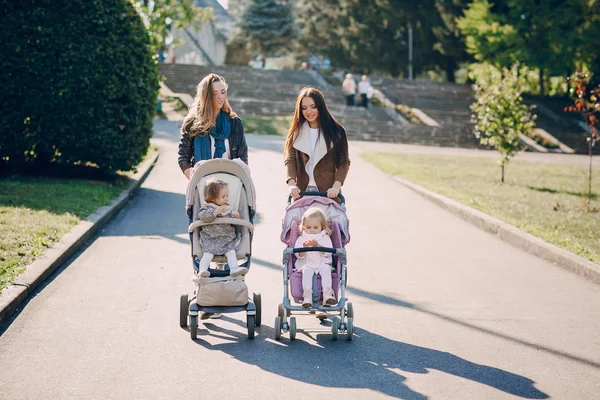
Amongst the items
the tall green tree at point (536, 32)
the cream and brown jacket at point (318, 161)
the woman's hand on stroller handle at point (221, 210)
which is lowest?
the woman's hand on stroller handle at point (221, 210)

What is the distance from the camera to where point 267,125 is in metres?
33.9

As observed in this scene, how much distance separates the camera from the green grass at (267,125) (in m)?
32.9

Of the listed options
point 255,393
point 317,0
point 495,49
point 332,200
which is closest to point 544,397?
point 255,393

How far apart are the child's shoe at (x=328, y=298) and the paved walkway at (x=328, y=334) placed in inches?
9.8

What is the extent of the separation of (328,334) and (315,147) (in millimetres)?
1640

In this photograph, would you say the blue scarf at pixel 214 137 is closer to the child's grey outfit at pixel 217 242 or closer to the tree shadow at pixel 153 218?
the child's grey outfit at pixel 217 242

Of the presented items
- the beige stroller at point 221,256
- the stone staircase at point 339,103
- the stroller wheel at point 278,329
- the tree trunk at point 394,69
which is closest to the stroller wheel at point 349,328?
the stroller wheel at point 278,329

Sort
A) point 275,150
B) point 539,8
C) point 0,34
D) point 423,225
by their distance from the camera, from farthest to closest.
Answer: point 539,8 < point 275,150 < point 0,34 < point 423,225

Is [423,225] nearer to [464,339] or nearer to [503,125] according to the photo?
[464,339]

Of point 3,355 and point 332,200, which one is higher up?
point 332,200

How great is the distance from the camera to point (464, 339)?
21.9 ft

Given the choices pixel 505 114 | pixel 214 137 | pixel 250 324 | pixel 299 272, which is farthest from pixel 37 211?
pixel 505 114

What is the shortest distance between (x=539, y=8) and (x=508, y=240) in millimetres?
34780

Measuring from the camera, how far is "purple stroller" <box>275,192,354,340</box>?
6512mm
